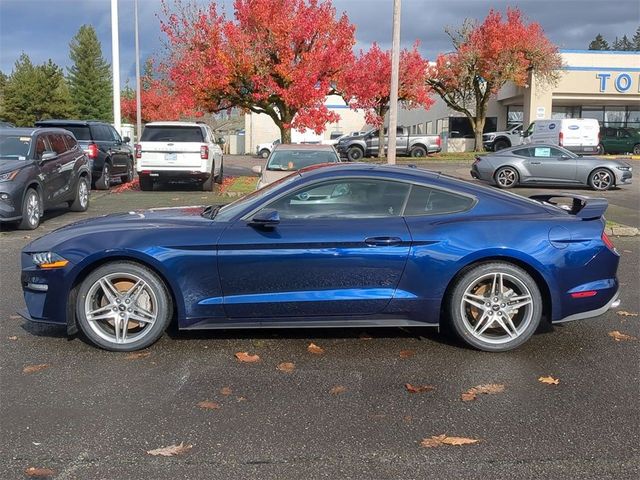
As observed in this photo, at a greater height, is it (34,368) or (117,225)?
(117,225)

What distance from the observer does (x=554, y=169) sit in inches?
726

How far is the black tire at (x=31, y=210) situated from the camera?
34.1ft

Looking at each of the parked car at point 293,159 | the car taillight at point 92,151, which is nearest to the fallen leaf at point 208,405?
the parked car at point 293,159

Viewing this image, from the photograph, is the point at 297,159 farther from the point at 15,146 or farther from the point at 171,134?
the point at 171,134

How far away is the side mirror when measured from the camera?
460cm

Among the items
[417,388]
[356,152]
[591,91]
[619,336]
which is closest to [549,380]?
[417,388]

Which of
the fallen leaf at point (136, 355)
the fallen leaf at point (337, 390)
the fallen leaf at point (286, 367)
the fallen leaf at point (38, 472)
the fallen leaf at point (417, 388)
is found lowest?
the fallen leaf at point (38, 472)

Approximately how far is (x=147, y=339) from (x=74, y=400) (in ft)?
2.87

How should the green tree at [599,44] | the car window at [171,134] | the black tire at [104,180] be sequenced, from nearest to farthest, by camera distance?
the car window at [171,134] < the black tire at [104,180] < the green tree at [599,44]

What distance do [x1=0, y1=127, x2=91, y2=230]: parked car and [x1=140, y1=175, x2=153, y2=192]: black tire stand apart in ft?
13.8

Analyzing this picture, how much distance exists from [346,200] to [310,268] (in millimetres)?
630

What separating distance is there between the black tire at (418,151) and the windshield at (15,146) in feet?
89.9

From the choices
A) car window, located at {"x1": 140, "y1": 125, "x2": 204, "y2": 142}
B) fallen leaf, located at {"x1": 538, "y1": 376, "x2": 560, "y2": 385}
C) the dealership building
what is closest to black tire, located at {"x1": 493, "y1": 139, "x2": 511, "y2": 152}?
the dealership building

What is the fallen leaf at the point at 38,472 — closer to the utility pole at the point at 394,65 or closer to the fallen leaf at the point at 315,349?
the fallen leaf at the point at 315,349
